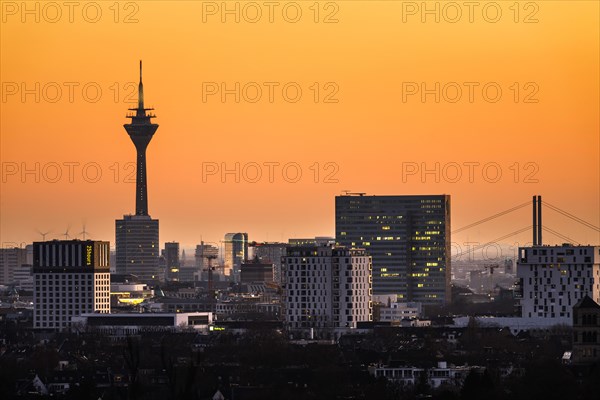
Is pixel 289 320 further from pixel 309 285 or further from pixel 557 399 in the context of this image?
pixel 557 399

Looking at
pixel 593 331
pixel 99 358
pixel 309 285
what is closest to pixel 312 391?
pixel 593 331

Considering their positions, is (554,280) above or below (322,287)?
above

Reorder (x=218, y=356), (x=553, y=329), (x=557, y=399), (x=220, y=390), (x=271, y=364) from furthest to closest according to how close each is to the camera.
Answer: (x=553, y=329), (x=218, y=356), (x=271, y=364), (x=220, y=390), (x=557, y=399)

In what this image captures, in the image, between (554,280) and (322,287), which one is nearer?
(554,280)

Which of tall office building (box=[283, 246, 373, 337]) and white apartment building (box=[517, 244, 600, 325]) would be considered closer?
white apartment building (box=[517, 244, 600, 325])
